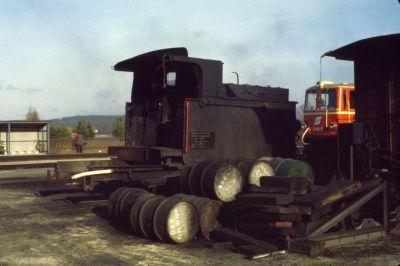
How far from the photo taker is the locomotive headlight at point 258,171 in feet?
31.2

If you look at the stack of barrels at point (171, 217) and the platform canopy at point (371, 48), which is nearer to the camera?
the stack of barrels at point (171, 217)

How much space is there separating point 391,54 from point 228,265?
606 cm

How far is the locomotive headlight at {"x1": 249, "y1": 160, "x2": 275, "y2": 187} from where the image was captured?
951cm

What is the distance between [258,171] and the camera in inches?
377

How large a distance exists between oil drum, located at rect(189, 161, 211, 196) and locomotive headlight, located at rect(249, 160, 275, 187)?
89 centimetres

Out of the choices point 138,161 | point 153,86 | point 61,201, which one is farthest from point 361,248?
point 61,201

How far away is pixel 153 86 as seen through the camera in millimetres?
12078

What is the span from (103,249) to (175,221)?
1.28 meters

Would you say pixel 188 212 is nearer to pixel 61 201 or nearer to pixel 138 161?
pixel 138 161

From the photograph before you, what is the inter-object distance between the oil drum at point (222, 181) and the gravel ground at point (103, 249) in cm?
112

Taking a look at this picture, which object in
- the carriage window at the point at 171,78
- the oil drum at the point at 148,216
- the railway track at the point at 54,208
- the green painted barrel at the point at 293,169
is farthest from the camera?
the carriage window at the point at 171,78

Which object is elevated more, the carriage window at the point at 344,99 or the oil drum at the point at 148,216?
the carriage window at the point at 344,99

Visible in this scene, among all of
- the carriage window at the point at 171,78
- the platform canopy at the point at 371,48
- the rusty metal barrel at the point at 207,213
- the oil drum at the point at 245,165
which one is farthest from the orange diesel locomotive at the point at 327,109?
the rusty metal barrel at the point at 207,213

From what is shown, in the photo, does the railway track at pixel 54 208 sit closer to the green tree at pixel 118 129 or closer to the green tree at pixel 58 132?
the green tree at pixel 58 132
